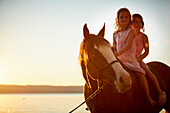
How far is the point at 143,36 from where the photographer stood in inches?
206

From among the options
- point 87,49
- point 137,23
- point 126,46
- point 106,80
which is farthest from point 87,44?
point 137,23

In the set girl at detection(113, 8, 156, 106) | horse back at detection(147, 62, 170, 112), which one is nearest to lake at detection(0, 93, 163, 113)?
horse back at detection(147, 62, 170, 112)

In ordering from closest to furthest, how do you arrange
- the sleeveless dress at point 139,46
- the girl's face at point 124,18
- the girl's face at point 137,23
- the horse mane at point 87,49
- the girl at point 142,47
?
the horse mane at point 87,49
the girl at point 142,47
the girl's face at point 124,18
the sleeveless dress at point 139,46
the girl's face at point 137,23

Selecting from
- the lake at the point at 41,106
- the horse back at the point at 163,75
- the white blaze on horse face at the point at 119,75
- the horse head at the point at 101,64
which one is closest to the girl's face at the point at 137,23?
the horse back at the point at 163,75

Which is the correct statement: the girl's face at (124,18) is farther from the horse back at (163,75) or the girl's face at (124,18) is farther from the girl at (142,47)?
the horse back at (163,75)

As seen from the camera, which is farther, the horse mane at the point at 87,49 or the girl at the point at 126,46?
the girl at the point at 126,46

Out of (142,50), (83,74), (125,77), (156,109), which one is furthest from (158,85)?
(83,74)

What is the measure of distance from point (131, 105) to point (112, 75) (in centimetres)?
87

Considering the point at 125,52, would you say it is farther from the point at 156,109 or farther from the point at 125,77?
the point at 156,109

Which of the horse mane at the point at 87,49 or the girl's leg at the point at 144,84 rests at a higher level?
the horse mane at the point at 87,49

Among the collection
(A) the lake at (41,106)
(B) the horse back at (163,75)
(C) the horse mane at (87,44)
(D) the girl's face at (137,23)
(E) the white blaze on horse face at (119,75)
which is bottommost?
(A) the lake at (41,106)

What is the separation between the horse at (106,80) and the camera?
373cm

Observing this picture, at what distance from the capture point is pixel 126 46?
4.55 m

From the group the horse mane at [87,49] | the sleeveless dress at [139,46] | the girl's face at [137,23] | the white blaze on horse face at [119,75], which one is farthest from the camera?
the girl's face at [137,23]
